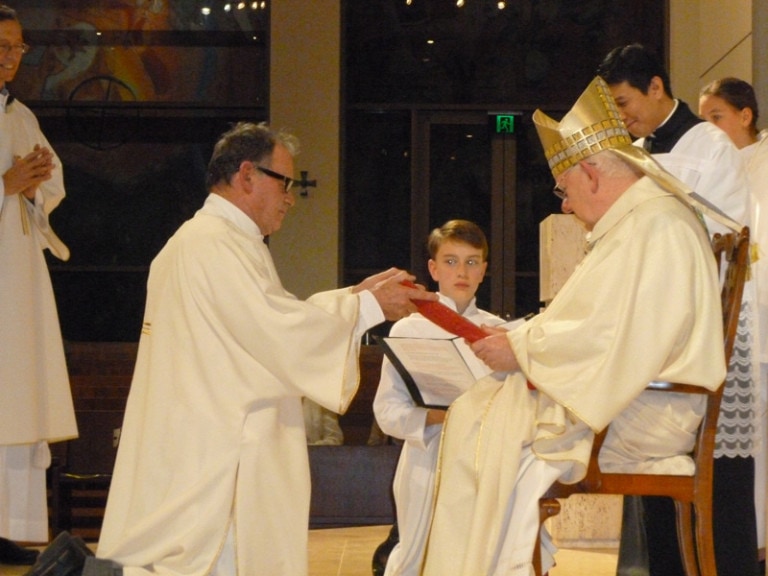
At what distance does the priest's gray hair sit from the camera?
159 inches

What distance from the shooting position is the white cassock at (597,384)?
10.7ft

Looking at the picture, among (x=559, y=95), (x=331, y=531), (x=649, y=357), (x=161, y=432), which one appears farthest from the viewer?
(x=559, y=95)

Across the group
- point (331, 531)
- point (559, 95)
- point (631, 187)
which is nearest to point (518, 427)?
point (631, 187)

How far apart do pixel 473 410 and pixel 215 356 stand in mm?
852

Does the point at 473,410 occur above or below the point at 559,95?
below

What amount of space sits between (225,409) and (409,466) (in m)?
0.89

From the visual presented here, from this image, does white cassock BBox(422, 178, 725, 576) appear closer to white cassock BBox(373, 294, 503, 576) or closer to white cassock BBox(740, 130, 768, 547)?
white cassock BBox(373, 294, 503, 576)

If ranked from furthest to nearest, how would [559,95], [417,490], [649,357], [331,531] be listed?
[559,95]
[331,531]
[417,490]
[649,357]

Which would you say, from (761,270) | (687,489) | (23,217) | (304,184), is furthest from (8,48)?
(304,184)

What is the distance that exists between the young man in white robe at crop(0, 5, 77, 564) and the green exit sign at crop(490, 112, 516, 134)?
6575 mm

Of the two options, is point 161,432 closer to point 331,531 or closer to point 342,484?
point 331,531

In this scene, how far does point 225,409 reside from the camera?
3809 mm

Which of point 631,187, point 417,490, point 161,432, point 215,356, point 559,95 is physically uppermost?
point 559,95

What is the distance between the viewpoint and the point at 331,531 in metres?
6.56
